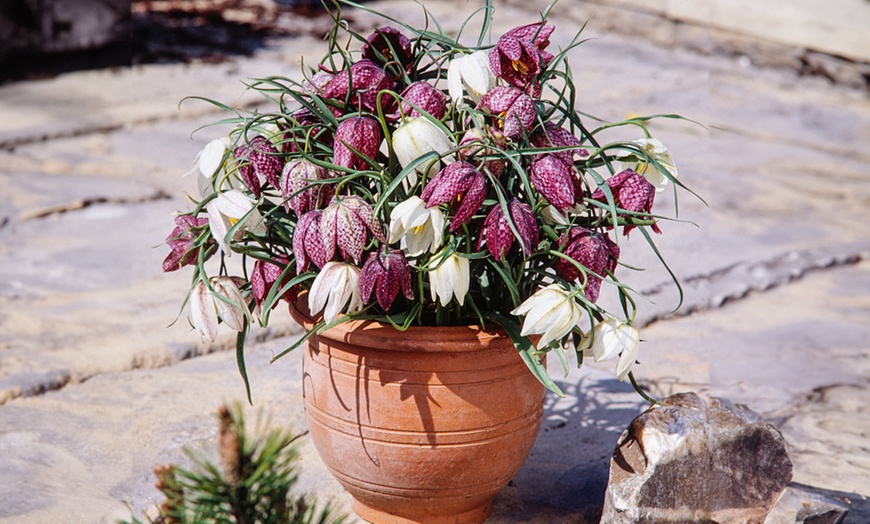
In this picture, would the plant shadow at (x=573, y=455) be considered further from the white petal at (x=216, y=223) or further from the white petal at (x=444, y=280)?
the white petal at (x=216, y=223)

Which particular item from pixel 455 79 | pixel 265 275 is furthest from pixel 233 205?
pixel 455 79

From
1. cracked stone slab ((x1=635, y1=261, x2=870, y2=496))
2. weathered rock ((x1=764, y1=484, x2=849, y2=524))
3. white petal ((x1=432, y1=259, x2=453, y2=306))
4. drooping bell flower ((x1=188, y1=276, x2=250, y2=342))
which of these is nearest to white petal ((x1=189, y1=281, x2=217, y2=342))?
drooping bell flower ((x1=188, y1=276, x2=250, y2=342))

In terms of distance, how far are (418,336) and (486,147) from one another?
27 cm

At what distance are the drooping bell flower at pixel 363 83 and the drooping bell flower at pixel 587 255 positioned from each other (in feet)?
1.05

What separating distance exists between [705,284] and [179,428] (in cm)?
151

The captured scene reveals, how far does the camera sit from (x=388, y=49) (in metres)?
1.39

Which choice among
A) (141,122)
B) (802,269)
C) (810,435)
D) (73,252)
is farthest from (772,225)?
(141,122)

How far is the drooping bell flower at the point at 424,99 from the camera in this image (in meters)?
1.30

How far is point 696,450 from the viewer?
1.39 m

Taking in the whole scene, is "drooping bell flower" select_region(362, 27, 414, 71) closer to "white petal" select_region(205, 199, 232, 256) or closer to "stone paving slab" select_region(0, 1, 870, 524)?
"white petal" select_region(205, 199, 232, 256)

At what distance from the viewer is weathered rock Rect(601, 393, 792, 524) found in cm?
137

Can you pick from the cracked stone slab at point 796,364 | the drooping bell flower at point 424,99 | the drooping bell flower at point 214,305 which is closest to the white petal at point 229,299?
the drooping bell flower at point 214,305

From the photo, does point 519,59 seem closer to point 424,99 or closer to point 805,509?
point 424,99

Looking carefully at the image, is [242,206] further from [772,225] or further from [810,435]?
[772,225]
